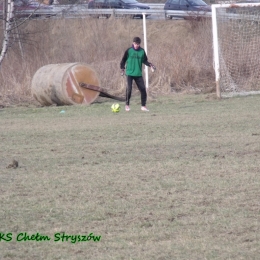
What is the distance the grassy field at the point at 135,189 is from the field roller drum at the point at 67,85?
431 centimetres

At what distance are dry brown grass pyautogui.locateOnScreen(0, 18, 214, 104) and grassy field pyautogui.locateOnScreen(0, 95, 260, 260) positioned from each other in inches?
324

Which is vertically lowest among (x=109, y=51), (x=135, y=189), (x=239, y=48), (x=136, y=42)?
(x=135, y=189)

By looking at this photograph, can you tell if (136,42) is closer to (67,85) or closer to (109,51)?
(67,85)

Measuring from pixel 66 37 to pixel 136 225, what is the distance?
25820 mm

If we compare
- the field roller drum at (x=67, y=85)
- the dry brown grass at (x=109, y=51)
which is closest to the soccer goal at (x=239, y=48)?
the dry brown grass at (x=109, y=51)

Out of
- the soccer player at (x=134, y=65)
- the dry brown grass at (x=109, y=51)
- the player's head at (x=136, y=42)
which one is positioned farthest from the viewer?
the dry brown grass at (x=109, y=51)

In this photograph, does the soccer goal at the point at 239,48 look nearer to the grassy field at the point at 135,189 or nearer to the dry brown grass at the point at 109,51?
the dry brown grass at the point at 109,51

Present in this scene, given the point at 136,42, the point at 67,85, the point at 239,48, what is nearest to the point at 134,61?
the point at 136,42

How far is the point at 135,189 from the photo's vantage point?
7.07 m

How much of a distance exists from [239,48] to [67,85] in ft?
17.9

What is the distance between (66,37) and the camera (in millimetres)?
30906

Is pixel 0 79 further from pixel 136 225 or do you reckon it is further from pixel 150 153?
pixel 136 225

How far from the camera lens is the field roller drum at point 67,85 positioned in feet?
57.6

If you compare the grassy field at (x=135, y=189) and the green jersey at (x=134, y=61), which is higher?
the green jersey at (x=134, y=61)
